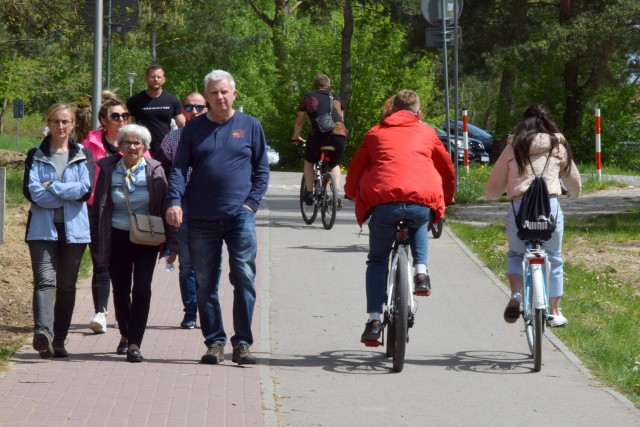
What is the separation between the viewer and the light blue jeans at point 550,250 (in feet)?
27.3

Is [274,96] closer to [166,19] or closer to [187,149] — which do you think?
[166,19]

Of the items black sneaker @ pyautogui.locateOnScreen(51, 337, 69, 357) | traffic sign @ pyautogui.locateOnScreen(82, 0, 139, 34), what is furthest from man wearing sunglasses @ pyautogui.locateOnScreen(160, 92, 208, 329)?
traffic sign @ pyautogui.locateOnScreen(82, 0, 139, 34)

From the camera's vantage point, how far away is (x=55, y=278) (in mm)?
8359

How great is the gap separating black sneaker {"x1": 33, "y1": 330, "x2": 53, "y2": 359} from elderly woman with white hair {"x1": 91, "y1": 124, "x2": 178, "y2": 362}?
507mm

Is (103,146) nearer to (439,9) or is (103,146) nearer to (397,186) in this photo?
(397,186)

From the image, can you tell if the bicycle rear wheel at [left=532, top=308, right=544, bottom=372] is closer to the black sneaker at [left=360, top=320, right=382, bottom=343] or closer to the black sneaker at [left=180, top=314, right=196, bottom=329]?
the black sneaker at [left=360, top=320, right=382, bottom=343]

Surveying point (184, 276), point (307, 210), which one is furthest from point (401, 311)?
point (307, 210)

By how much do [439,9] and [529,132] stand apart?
10.7 m

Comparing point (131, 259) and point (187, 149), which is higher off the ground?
point (187, 149)

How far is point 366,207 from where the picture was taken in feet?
26.2

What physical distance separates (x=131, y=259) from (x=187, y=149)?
3.07 feet

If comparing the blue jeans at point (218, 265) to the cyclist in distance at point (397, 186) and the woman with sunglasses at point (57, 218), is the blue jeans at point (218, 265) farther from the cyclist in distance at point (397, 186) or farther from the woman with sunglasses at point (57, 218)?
the woman with sunglasses at point (57, 218)

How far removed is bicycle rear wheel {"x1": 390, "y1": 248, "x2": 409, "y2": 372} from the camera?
7668mm

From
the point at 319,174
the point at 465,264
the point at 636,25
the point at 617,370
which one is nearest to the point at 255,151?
the point at 617,370
